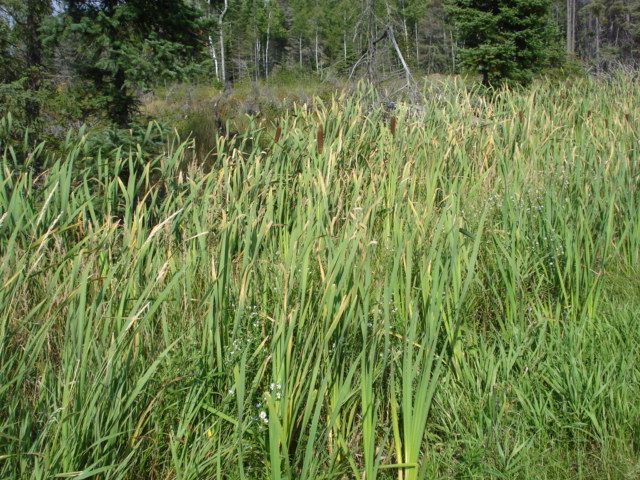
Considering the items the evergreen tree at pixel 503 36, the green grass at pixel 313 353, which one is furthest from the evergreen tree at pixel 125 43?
the evergreen tree at pixel 503 36

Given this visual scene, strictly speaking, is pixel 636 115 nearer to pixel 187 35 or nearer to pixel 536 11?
pixel 187 35

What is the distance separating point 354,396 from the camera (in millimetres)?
1836

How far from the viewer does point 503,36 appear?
1397cm

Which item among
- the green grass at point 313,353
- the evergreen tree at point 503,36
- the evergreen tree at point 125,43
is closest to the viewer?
the green grass at point 313,353

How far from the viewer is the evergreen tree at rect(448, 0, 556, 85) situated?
44.2ft

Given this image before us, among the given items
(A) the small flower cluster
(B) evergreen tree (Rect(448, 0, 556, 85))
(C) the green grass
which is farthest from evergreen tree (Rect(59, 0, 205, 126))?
(B) evergreen tree (Rect(448, 0, 556, 85))

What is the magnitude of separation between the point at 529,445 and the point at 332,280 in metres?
0.77

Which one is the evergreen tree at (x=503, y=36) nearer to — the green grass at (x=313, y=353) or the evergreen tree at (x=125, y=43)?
the evergreen tree at (x=125, y=43)

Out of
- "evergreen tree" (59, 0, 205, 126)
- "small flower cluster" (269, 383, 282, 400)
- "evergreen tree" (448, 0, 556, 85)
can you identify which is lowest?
"small flower cluster" (269, 383, 282, 400)

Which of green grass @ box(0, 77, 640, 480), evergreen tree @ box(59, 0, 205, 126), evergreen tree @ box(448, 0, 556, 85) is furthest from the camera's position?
evergreen tree @ box(448, 0, 556, 85)

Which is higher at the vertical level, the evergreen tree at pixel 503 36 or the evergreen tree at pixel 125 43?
the evergreen tree at pixel 503 36

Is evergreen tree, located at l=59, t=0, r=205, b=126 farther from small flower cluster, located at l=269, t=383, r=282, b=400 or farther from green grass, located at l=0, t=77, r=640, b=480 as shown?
small flower cluster, located at l=269, t=383, r=282, b=400

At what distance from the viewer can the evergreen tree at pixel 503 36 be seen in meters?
13.5

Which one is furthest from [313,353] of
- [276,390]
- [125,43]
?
[125,43]
